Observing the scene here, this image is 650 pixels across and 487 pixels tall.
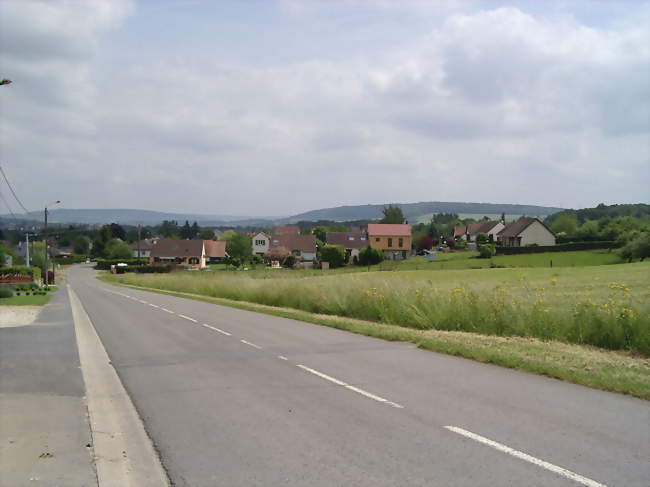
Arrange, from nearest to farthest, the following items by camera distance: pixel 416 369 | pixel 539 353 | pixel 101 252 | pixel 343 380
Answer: pixel 343 380 < pixel 416 369 < pixel 539 353 < pixel 101 252

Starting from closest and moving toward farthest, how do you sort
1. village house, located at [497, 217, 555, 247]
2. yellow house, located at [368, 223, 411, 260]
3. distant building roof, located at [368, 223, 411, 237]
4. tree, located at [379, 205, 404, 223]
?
1. yellow house, located at [368, 223, 411, 260]
2. village house, located at [497, 217, 555, 247]
3. distant building roof, located at [368, 223, 411, 237]
4. tree, located at [379, 205, 404, 223]

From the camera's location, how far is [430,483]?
519 cm

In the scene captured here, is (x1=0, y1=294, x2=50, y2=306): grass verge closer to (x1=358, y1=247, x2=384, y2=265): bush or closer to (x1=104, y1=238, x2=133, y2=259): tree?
(x1=358, y1=247, x2=384, y2=265): bush

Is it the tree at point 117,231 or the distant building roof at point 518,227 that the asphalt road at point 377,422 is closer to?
the distant building roof at point 518,227

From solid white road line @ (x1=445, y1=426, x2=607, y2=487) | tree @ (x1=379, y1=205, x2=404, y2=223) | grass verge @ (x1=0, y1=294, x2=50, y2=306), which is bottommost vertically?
grass verge @ (x1=0, y1=294, x2=50, y2=306)

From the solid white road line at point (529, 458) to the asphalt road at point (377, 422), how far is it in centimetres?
1

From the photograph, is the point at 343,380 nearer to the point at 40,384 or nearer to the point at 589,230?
the point at 40,384

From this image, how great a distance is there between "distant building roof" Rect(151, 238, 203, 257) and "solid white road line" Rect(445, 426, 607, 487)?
128 metres

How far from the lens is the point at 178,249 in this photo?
132 meters

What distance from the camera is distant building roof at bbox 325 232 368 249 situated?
381 ft

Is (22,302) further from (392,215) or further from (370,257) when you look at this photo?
(392,215)

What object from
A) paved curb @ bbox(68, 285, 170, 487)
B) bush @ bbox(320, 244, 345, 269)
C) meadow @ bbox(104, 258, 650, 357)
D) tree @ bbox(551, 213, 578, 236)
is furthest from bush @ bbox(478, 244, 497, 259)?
paved curb @ bbox(68, 285, 170, 487)

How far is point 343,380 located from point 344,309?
12.2m

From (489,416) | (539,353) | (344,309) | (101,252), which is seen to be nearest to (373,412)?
(489,416)
